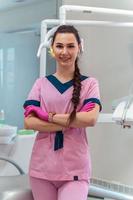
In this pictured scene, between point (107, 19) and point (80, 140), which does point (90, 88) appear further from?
point (107, 19)

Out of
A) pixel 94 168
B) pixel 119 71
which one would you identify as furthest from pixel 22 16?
pixel 94 168

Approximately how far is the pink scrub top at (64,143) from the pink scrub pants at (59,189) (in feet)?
0.09

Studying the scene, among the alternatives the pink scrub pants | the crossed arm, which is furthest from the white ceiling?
the pink scrub pants

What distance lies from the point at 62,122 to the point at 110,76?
1.87 m

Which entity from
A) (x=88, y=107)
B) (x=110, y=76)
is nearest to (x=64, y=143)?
(x=88, y=107)

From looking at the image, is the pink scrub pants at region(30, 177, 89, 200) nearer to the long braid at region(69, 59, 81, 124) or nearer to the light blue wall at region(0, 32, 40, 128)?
the long braid at region(69, 59, 81, 124)

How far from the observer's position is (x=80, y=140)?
1.69 metres

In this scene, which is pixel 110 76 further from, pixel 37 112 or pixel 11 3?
pixel 37 112

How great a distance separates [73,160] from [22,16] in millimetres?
2216

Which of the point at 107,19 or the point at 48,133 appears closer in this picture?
the point at 48,133

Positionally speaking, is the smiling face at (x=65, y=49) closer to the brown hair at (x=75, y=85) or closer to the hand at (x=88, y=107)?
the brown hair at (x=75, y=85)

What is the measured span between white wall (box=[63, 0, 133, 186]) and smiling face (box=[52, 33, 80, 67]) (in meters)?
1.67

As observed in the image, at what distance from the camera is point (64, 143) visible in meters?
1.66

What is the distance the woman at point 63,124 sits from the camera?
165 cm
